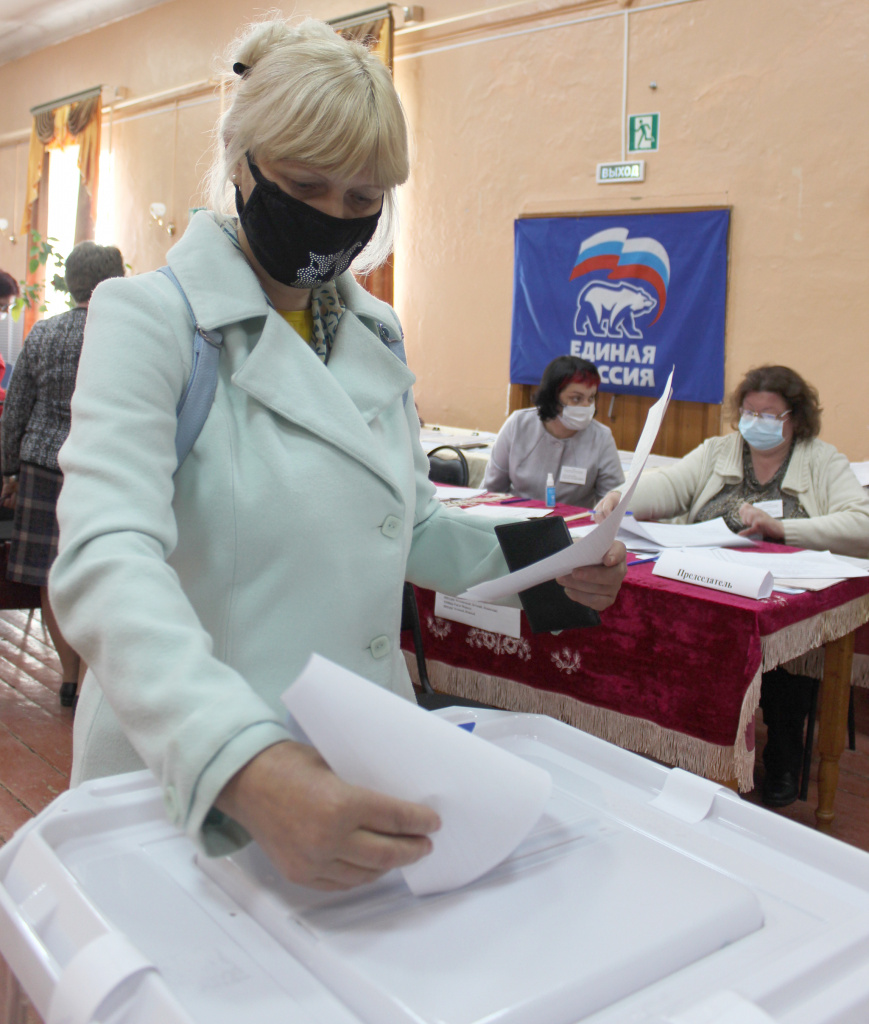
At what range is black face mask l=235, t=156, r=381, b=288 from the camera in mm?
901

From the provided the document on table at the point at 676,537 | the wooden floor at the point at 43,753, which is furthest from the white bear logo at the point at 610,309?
the document on table at the point at 676,537

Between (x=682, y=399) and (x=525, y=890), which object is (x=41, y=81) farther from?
(x=525, y=890)

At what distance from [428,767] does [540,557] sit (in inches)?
19.4

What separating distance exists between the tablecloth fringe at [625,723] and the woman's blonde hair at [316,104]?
144cm

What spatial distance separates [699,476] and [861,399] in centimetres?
186

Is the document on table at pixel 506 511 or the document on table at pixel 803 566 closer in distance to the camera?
the document on table at pixel 803 566

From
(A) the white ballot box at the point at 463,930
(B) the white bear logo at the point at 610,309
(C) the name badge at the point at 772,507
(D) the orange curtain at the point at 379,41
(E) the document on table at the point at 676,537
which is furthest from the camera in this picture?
(D) the orange curtain at the point at 379,41

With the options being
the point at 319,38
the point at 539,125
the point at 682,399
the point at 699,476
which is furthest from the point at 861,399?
the point at 319,38

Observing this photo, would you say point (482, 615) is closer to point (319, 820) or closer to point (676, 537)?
point (676, 537)

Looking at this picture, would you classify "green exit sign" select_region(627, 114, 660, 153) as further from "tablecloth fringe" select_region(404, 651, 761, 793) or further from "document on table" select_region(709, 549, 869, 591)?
"tablecloth fringe" select_region(404, 651, 761, 793)

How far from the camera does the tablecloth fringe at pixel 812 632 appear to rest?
7.20 ft

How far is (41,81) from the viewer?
424 inches

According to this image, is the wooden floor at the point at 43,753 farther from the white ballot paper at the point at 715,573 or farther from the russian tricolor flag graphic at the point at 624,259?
the russian tricolor flag graphic at the point at 624,259

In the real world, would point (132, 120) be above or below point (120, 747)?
above
